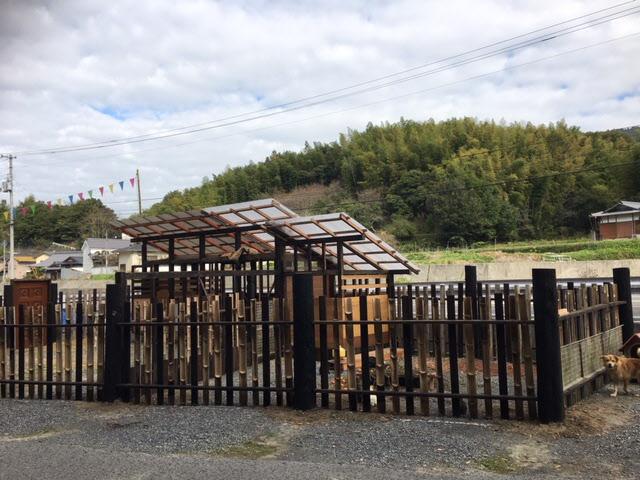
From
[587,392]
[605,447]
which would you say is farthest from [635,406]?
[605,447]

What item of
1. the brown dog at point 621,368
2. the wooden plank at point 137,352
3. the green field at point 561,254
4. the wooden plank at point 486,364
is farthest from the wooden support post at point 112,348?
the green field at point 561,254

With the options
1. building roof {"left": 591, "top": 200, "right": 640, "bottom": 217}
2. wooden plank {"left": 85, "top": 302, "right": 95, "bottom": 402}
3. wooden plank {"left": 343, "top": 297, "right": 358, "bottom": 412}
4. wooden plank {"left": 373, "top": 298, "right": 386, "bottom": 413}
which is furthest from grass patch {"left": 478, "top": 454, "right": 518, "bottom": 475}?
building roof {"left": 591, "top": 200, "right": 640, "bottom": 217}

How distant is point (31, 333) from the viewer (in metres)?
6.50

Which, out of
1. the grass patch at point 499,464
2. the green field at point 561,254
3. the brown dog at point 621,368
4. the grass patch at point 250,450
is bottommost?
the grass patch at point 499,464

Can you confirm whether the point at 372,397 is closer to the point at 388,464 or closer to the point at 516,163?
the point at 388,464

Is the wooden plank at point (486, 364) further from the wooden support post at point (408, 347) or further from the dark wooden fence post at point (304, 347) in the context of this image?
the dark wooden fence post at point (304, 347)

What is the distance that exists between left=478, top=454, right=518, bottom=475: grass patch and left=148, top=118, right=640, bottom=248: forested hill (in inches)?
1973

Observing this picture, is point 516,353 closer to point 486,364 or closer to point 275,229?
point 486,364

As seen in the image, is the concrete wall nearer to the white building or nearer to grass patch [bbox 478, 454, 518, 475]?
grass patch [bbox 478, 454, 518, 475]

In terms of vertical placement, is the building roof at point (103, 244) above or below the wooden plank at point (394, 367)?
above

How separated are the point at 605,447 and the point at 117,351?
476 cm

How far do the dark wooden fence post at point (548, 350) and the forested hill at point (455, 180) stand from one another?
161ft

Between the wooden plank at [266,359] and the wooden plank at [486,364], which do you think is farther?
the wooden plank at [266,359]

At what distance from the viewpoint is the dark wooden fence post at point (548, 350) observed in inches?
188
